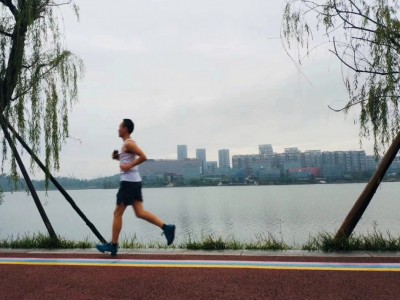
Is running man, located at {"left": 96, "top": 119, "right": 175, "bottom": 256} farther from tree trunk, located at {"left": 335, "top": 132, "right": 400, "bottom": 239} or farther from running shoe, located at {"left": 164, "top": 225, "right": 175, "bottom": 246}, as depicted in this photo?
tree trunk, located at {"left": 335, "top": 132, "right": 400, "bottom": 239}

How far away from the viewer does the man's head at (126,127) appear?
5695 mm

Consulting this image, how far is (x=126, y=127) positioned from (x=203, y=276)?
2.45 m

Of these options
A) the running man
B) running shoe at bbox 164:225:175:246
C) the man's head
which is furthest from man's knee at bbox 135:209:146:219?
the man's head

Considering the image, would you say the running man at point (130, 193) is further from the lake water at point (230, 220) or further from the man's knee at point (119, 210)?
the lake water at point (230, 220)

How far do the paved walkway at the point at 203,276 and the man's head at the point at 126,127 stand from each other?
Answer: 1715mm

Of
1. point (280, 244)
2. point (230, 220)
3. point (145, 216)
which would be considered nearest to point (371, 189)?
point (280, 244)

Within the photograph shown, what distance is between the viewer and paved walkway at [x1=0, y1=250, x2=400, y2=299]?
3721mm

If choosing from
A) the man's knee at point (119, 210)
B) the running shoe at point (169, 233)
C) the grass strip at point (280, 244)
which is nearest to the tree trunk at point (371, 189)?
the grass strip at point (280, 244)

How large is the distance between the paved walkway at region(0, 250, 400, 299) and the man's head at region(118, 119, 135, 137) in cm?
172

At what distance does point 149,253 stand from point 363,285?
2.96 m

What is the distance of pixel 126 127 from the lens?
18.7 feet

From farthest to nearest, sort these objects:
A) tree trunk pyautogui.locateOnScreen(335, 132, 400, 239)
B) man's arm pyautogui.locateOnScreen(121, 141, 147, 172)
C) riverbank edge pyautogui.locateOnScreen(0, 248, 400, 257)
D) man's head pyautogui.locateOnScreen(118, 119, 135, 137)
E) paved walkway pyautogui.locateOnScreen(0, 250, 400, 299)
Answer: tree trunk pyautogui.locateOnScreen(335, 132, 400, 239) → man's head pyautogui.locateOnScreen(118, 119, 135, 137) → man's arm pyautogui.locateOnScreen(121, 141, 147, 172) → riverbank edge pyautogui.locateOnScreen(0, 248, 400, 257) → paved walkway pyautogui.locateOnScreen(0, 250, 400, 299)

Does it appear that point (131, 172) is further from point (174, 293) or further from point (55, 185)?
point (55, 185)

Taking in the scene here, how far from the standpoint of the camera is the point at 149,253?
5.70 m
